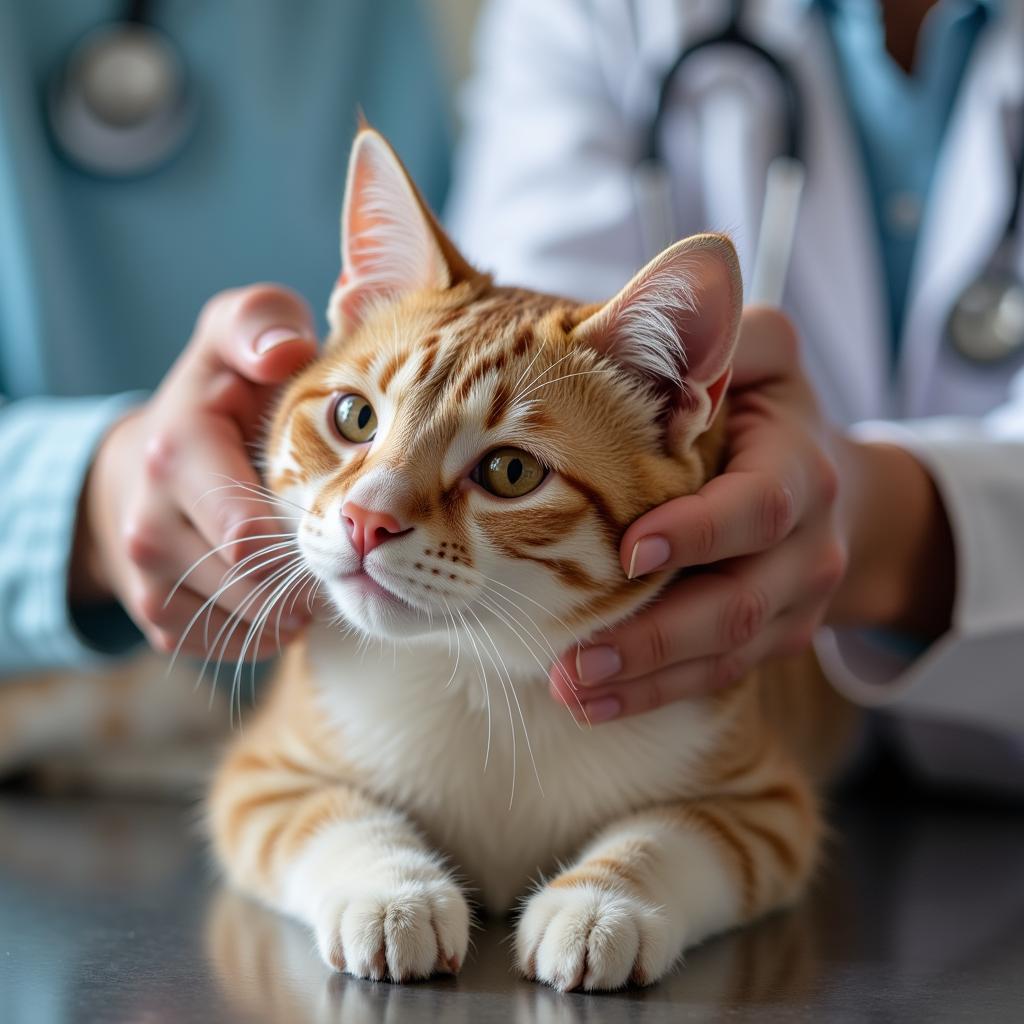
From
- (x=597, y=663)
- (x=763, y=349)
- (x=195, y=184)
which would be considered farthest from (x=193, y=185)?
(x=597, y=663)

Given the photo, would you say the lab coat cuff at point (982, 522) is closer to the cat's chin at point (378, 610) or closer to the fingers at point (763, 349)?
the fingers at point (763, 349)

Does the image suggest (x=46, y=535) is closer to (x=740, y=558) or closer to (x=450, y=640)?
(x=450, y=640)

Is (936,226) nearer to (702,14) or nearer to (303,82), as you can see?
(702,14)

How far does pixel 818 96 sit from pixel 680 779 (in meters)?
0.99

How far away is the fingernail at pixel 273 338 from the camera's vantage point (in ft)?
3.05

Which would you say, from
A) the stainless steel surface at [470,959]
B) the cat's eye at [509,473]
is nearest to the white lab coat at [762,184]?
the stainless steel surface at [470,959]

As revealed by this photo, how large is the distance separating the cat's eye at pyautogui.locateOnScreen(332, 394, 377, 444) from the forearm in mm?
433

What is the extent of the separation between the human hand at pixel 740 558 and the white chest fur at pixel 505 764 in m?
0.07

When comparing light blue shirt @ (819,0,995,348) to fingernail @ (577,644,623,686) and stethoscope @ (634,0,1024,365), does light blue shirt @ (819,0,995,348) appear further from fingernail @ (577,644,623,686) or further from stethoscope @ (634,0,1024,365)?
fingernail @ (577,644,623,686)

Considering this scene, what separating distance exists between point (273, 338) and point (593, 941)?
1.76ft

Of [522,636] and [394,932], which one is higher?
[522,636]

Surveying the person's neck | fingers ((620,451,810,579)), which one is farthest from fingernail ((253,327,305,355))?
the person's neck

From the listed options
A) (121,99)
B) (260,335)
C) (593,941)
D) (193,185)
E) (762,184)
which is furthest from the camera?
(193,185)

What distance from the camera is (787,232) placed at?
1368mm
